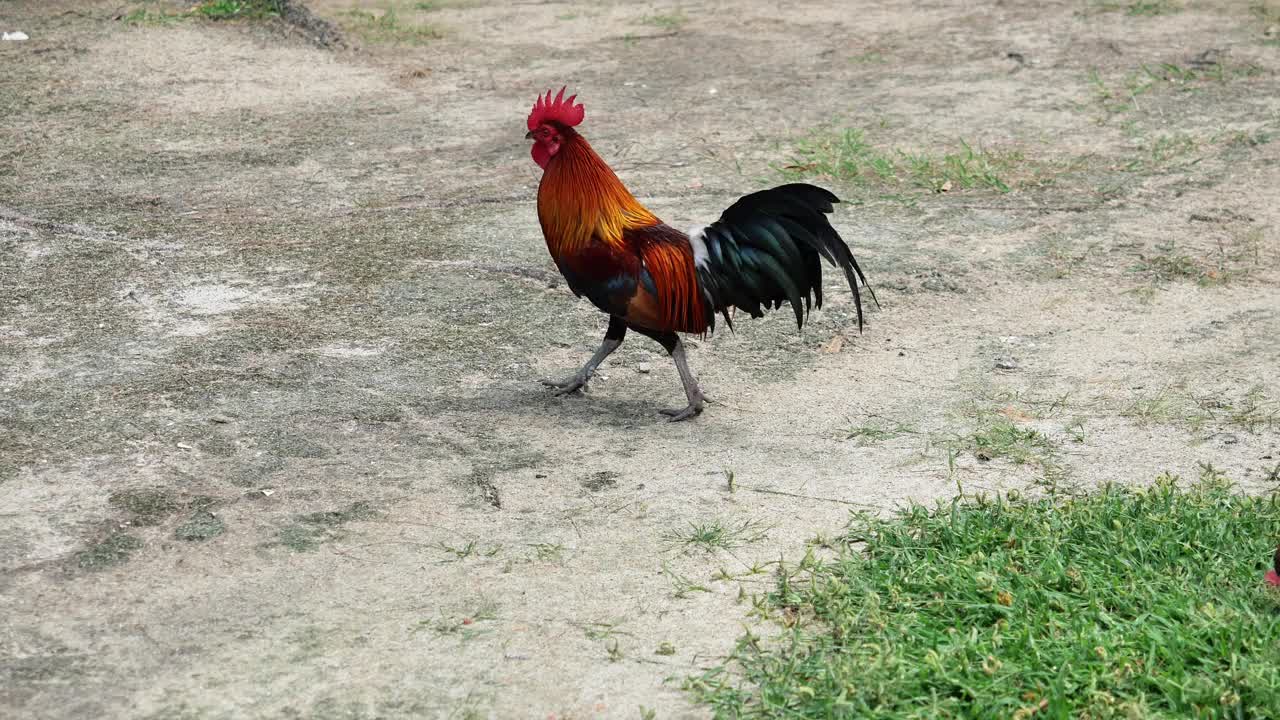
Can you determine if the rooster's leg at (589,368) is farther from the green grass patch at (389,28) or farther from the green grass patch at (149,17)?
the green grass patch at (149,17)

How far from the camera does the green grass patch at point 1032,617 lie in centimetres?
330

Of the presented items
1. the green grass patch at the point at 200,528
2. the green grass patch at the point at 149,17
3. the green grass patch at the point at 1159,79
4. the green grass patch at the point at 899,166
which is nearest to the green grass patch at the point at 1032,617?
the green grass patch at the point at 200,528

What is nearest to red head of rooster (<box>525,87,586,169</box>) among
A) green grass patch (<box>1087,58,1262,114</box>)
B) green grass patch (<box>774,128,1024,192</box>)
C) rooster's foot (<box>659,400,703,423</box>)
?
rooster's foot (<box>659,400,703,423</box>)

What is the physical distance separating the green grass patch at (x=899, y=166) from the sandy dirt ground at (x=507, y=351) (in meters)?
0.09

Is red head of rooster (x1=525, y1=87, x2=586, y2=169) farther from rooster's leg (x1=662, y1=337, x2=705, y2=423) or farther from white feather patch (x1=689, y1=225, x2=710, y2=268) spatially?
rooster's leg (x1=662, y1=337, x2=705, y2=423)

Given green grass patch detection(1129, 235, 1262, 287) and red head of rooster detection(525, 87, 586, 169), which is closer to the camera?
red head of rooster detection(525, 87, 586, 169)

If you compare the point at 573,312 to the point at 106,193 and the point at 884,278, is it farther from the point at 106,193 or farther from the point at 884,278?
the point at 106,193

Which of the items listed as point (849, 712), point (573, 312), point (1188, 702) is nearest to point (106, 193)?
point (573, 312)

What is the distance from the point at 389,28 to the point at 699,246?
23.7ft

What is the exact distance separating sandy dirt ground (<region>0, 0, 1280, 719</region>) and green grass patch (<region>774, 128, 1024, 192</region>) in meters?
0.09

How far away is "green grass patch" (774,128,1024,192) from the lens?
7992 mm

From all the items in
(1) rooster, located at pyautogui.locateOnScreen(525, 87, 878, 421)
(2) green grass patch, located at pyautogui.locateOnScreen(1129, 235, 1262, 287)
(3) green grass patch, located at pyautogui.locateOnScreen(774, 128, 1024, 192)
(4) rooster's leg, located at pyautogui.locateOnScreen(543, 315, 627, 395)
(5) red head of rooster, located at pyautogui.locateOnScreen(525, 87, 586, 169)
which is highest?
(5) red head of rooster, located at pyautogui.locateOnScreen(525, 87, 586, 169)

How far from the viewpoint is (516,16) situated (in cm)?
1223

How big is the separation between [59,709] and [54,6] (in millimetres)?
10202
